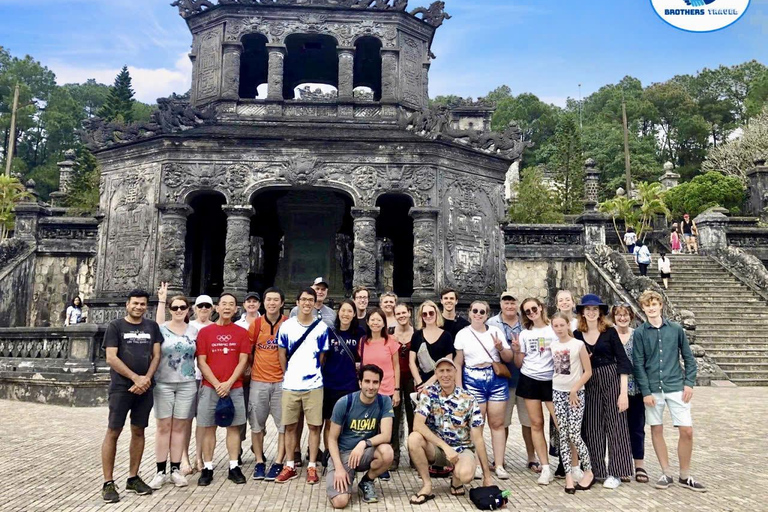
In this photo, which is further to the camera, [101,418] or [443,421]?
[101,418]

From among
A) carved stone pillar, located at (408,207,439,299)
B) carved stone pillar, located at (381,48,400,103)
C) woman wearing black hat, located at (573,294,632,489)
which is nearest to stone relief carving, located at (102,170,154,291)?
carved stone pillar, located at (408,207,439,299)

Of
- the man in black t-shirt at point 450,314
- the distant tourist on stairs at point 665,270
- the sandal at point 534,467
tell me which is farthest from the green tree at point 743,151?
the man in black t-shirt at point 450,314

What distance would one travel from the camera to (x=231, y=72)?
16078 millimetres

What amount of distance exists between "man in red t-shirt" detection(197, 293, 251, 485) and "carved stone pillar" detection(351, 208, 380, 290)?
7.81 meters

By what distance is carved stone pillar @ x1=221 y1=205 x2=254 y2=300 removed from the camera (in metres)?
13.6

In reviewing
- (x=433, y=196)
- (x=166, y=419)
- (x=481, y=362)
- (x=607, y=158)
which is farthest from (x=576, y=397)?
(x=607, y=158)

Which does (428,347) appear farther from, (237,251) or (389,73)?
(389,73)

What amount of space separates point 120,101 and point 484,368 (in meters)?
47.9

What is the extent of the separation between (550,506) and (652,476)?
5.80 feet

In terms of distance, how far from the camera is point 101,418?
9.56 metres

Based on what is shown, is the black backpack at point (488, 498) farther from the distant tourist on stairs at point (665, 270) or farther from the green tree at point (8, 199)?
the green tree at point (8, 199)

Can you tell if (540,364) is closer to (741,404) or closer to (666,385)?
(666,385)

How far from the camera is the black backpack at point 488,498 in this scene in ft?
15.7

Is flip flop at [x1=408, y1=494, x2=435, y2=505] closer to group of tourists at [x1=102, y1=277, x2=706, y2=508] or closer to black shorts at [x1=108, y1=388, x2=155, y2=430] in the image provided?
group of tourists at [x1=102, y1=277, x2=706, y2=508]
